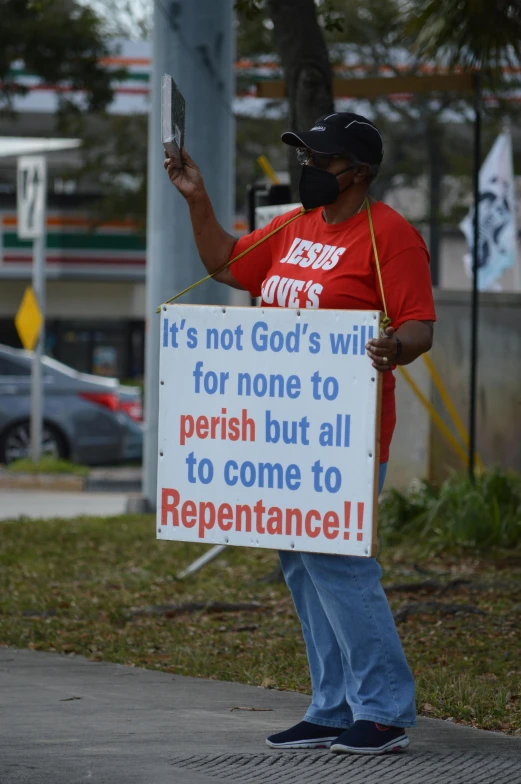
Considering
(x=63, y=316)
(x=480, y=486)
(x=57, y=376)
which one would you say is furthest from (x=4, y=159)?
(x=480, y=486)

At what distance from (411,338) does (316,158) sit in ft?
2.10

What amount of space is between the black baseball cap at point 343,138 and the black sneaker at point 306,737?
173 cm

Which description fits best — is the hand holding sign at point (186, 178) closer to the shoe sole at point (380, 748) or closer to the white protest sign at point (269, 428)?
the white protest sign at point (269, 428)

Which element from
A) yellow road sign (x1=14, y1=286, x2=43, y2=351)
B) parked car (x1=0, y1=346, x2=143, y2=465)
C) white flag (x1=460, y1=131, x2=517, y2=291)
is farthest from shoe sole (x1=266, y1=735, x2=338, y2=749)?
parked car (x1=0, y1=346, x2=143, y2=465)

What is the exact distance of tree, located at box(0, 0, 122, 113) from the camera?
→ 1337 cm

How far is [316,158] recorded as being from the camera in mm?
4320

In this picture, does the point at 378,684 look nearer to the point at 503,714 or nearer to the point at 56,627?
the point at 503,714

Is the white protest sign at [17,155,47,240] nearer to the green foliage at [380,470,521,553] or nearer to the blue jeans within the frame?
the green foliage at [380,470,521,553]

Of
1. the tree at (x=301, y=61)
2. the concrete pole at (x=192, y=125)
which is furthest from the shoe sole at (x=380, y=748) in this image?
the concrete pole at (x=192, y=125)

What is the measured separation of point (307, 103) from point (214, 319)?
13.0ft

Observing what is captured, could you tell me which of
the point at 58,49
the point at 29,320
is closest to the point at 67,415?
the point at 29,320

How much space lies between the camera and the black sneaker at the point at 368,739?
4.25m

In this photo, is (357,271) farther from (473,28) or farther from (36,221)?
(36,221)

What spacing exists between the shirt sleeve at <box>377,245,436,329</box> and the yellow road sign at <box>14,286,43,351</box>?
13929mm
